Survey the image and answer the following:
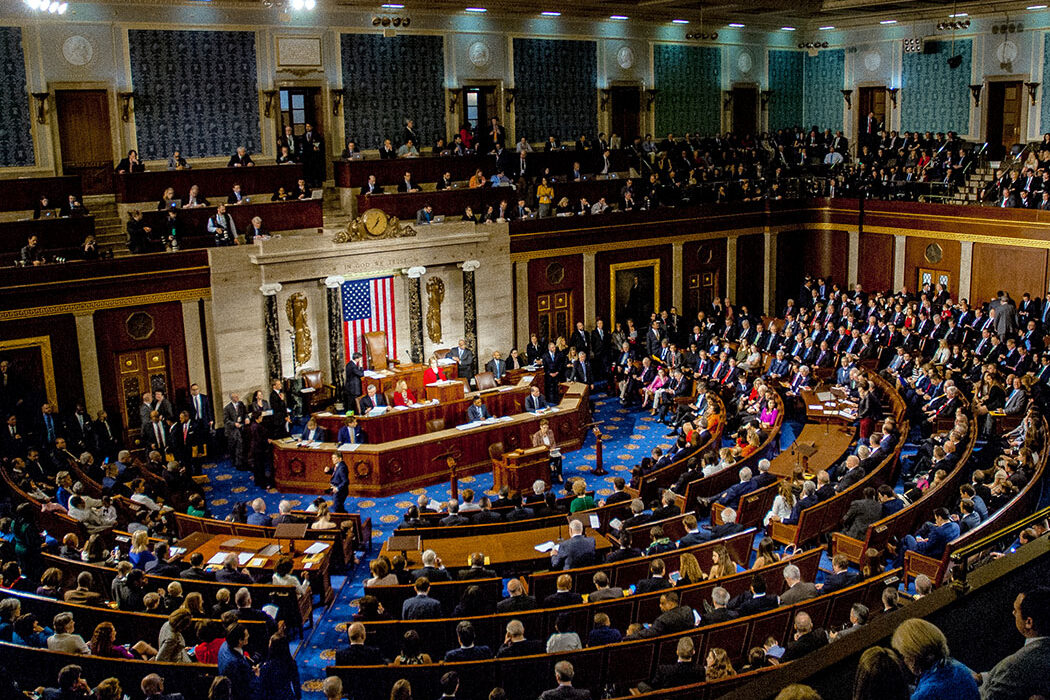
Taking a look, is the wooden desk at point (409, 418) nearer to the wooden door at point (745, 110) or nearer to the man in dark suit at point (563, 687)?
the man in dark suit at point (563, 687)

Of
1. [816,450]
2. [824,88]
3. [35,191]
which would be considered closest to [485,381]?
[816,450]

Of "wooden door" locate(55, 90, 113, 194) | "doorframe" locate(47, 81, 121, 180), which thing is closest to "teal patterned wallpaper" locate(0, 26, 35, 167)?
"doorframe" locate(47, 81, 121, 180)

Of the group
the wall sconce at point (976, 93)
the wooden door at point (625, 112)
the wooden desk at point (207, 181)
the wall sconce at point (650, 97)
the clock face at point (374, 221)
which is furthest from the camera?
the wall sconce at point (650, 97)

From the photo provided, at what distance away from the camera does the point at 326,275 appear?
19250mm

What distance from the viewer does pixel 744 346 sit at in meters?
20.7

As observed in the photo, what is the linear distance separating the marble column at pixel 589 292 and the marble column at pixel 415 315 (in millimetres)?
4482

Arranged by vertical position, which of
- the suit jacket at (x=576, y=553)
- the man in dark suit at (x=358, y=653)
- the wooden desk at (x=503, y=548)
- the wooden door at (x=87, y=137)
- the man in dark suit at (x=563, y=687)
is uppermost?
the wooden door at (x=87, y=137)

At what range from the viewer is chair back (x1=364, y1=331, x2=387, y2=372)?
64.2 ft

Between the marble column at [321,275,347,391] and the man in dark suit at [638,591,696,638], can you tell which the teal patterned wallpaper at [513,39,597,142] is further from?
the man in dark suit at [638,591,696,638]

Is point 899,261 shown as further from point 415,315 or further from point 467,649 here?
point 467,649

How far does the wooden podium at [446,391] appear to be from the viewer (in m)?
18.0

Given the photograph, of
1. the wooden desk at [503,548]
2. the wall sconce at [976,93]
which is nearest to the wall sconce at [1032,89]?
the wall sconce at [976,93]

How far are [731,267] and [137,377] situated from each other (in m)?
15.0

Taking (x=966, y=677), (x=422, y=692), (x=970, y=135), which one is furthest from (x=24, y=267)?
(x=970, y=135)
